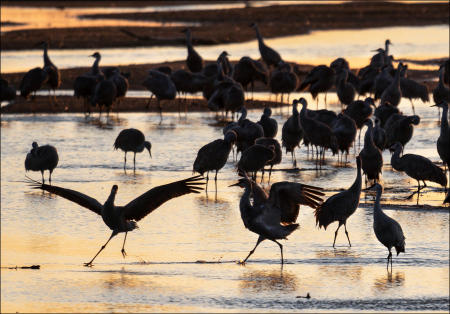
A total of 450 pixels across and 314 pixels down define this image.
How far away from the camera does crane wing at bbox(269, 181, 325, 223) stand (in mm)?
11648

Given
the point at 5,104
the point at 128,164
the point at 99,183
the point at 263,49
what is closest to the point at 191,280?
the point at 99,183

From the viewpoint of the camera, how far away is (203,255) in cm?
1196

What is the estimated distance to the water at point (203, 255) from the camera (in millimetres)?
10133

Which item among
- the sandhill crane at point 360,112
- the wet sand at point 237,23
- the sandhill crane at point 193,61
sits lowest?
the sandhill crane at point 360,112

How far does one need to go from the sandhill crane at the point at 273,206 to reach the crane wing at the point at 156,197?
23.3 inches

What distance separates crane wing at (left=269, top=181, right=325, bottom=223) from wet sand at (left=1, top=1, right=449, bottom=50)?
31.1 metres

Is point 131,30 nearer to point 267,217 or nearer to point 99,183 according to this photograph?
point 99,183

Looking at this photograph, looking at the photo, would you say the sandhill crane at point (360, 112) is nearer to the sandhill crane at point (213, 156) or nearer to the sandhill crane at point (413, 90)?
the sandhill crane at point (213, 156)

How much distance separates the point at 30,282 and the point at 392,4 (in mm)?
54814

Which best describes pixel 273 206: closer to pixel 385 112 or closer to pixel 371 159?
pixel 371 159

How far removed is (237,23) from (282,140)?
35.3m

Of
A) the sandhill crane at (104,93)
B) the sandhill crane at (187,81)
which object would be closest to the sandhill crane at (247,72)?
the sandhill crane at (187,81)

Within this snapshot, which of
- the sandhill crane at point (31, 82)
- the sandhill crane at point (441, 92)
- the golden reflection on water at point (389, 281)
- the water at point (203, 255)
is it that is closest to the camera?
the water at point (203, 255)

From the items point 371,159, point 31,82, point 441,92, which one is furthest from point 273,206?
point 31,82
